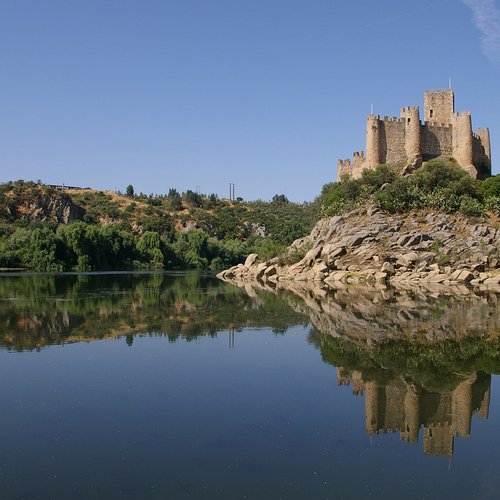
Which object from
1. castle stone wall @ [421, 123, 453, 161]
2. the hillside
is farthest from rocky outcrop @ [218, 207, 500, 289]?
castle stone wall @ [421, 123, 453, 161]

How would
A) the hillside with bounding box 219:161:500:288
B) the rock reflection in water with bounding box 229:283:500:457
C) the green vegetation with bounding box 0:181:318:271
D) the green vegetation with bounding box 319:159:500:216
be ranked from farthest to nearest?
the green vegetation with bounding box 0:181:318:271 → the green vegetation with bounding box 319:159:500:216 → the hillside with bounding box 219:161:500:288 → the rock reflection in water with bounding box 229:283:500:457

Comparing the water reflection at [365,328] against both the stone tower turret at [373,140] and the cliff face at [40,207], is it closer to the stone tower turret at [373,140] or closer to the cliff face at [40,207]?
the stone tower turret at [373,140]

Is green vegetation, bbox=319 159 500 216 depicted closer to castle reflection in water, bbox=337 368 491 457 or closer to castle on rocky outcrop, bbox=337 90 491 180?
castle on rocky outcrop, bbox=337 90 491 180

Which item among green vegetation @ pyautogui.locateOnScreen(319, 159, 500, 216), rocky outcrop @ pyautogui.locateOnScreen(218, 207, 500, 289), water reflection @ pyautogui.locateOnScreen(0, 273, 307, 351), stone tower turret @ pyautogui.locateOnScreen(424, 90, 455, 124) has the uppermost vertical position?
stone tower turret @ pyautogui.locateOnScreen(424, 90, 455, 124)

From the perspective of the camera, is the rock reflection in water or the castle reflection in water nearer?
the castle reflection in water

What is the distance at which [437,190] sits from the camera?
45.2m

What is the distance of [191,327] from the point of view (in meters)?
19.8

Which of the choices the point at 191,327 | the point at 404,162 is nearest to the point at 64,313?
the point at 191,327

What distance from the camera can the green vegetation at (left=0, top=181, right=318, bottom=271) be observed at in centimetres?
6450

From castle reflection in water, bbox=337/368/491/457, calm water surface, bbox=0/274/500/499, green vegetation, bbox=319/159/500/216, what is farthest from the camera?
green vegetation, bbox=319/159/500/216

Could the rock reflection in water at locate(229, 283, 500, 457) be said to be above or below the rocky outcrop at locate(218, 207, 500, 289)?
below

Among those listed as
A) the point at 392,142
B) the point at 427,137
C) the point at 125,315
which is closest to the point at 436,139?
the point at 427,137

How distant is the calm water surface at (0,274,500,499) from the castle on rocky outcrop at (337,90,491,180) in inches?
1117

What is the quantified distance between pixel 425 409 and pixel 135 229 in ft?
297
